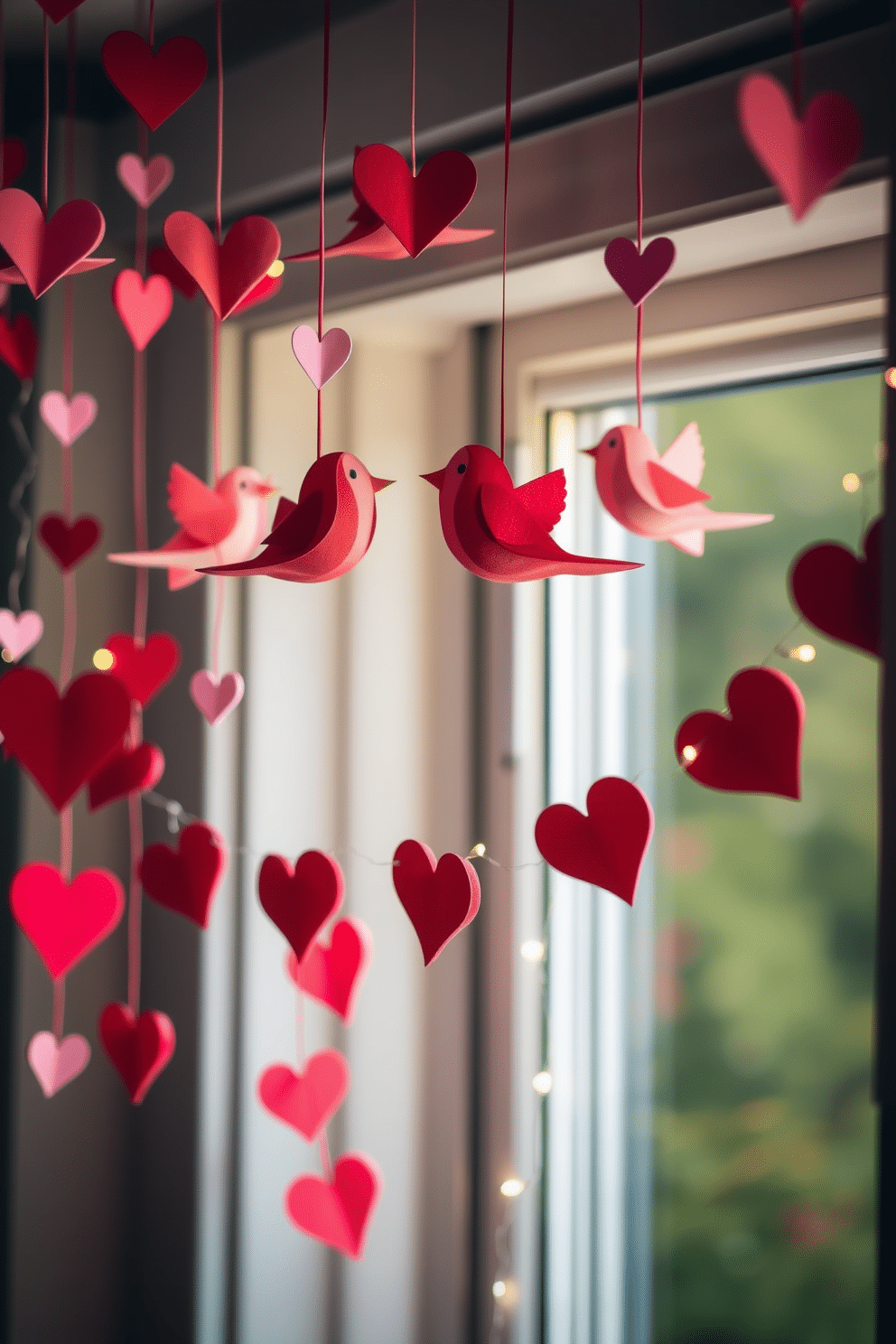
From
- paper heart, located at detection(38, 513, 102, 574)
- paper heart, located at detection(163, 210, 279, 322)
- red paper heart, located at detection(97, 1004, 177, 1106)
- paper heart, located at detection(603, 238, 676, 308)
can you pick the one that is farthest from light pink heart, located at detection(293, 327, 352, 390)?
red paper heart, located at detection(97, 1004, 177, 1106)

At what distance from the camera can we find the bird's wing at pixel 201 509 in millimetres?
816

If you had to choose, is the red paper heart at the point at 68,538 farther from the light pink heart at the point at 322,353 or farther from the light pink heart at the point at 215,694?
the light pink heart at the point at 322,353

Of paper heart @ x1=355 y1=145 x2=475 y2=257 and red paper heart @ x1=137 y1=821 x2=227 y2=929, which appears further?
red paper heart @ x1=137 y1=821 x2=227 y2=929

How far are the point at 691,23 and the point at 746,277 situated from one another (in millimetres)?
208

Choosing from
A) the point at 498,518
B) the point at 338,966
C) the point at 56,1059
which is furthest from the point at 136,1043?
the point at 498,518

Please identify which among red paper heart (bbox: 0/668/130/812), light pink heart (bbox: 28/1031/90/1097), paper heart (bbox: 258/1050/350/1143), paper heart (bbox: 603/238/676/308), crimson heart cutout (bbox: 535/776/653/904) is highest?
paper heart (bbox: 603/238/676/308)

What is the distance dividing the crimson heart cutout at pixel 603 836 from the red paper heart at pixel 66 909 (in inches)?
15.1

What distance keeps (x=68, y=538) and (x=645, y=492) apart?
564mm

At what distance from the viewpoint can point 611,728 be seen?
1.17m

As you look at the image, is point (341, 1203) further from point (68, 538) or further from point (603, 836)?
point (68, 538)

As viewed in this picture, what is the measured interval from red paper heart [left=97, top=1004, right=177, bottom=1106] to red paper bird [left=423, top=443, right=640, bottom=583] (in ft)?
1.67

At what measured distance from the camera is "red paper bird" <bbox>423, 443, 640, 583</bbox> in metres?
0.62

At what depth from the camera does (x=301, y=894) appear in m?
0.82

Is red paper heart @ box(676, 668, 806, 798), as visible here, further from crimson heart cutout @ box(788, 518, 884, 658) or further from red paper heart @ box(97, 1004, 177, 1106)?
red paper heart @ box(97, 1004, 177, 1106)
